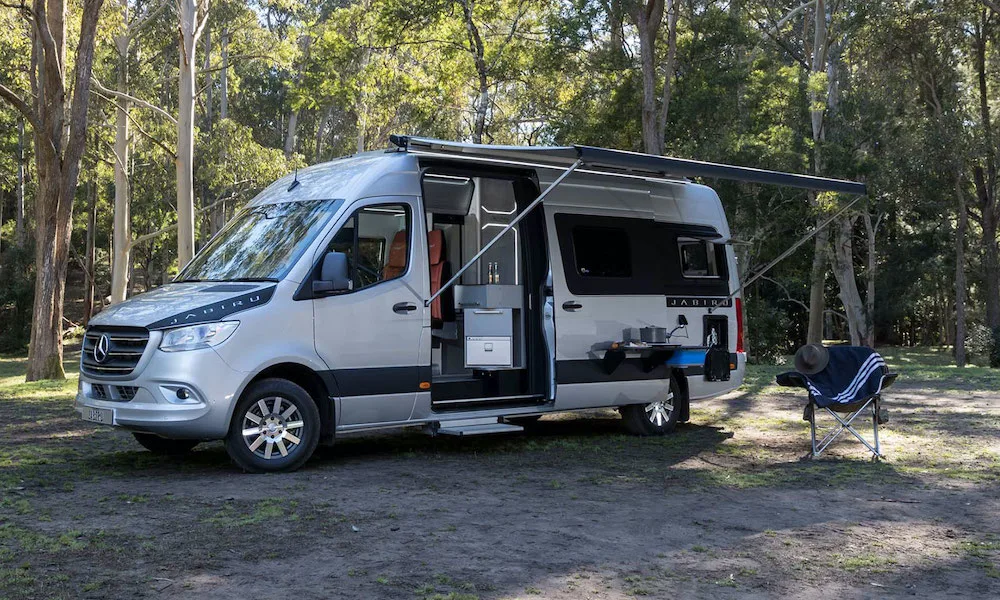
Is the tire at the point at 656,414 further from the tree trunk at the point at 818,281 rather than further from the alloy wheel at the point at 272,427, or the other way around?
the tree trunk at the point at 818,281

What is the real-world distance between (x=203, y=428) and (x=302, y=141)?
1630 inches

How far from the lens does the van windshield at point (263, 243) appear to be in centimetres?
862

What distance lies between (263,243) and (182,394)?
170 centimetres

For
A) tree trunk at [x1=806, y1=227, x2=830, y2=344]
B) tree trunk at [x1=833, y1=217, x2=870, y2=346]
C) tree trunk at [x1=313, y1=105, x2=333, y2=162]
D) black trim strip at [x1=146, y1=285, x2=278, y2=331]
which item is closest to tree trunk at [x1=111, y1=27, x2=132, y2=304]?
tree trunk at [x1=313, y1=105, x2=333, y2=162]

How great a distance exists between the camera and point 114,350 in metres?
8.15

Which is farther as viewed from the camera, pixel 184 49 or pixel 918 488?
pixel 184 49

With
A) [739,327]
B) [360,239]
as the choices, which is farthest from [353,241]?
[739,327]

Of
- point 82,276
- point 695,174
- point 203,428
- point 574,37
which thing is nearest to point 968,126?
point 574,37

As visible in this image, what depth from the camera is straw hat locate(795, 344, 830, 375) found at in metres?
9.22

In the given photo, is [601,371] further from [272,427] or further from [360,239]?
Result: [272,427]

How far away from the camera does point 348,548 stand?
5.88 metres

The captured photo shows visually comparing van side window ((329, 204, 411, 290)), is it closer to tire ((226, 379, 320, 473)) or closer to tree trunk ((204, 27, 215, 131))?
tire ((226, 379, 320, 473))

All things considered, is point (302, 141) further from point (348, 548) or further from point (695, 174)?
point (348, 548)

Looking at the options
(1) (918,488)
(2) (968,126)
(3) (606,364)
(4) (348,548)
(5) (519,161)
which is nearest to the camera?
(4) (348,548)
